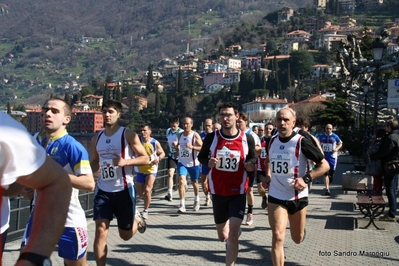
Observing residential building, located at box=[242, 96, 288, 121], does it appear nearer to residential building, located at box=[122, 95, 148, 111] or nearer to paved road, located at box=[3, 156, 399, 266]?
residential building, located at box=[122, 95, 148, 111]

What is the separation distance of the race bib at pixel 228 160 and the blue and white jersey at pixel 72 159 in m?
2.05

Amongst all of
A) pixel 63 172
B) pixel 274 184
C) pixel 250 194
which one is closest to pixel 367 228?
pixel 250 194

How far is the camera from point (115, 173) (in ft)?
20.5

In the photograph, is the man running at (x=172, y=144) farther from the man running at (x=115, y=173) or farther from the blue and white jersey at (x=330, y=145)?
the man running at (x=115, y=173)

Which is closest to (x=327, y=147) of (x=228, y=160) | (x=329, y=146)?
(x=329, y=146)

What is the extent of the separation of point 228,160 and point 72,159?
220 cm

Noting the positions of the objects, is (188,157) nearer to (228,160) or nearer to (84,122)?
(228,160)

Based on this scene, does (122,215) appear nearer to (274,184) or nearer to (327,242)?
(274,184)

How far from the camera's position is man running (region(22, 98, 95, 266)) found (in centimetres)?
462

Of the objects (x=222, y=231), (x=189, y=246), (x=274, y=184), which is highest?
(x=274, y=184)

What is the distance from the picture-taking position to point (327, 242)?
821cm

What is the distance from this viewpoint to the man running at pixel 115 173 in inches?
239

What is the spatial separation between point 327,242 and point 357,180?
231 inches

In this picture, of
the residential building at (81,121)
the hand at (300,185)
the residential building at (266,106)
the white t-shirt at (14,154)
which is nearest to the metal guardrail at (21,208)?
the hand at (300,185)
